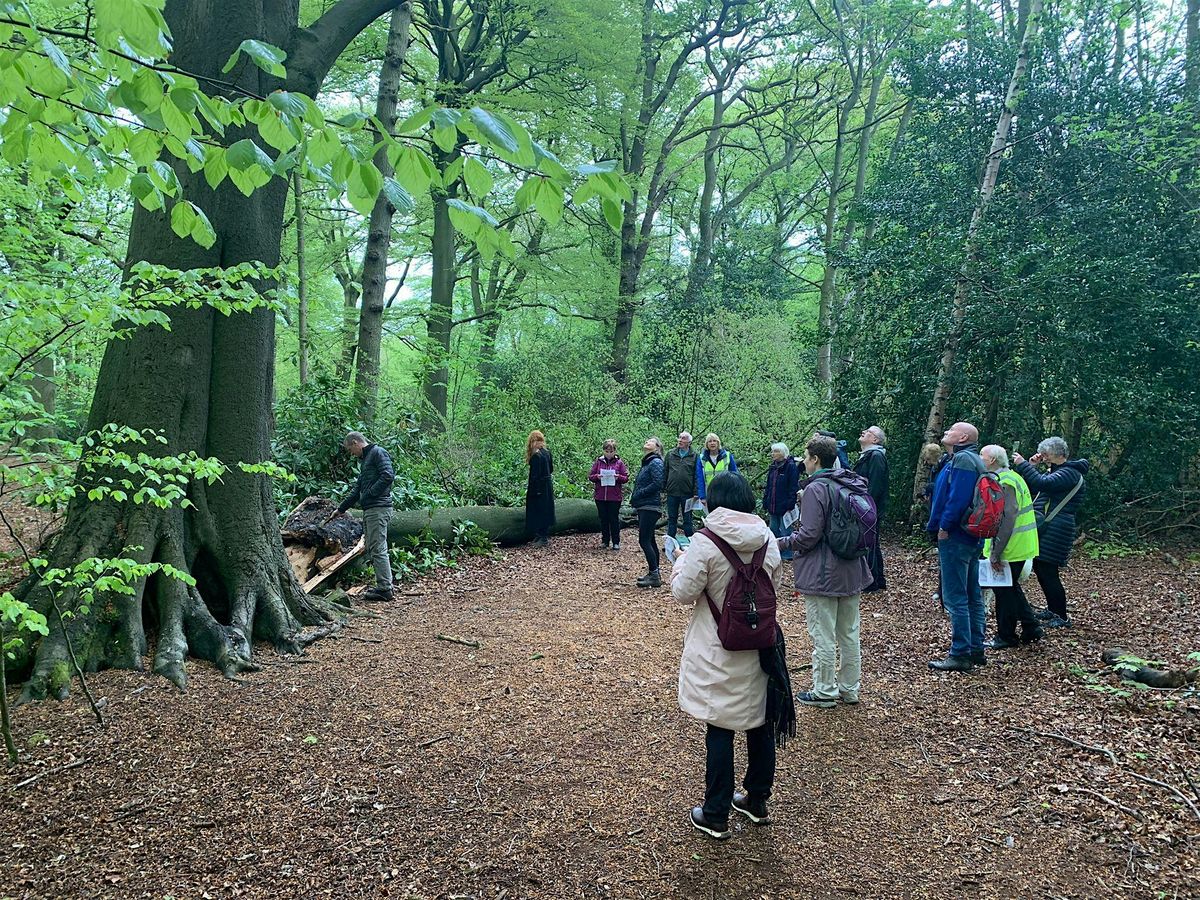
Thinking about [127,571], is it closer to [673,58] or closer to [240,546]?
[240,546]

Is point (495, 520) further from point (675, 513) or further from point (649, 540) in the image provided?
point (649, 540)

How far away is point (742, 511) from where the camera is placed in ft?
11.7

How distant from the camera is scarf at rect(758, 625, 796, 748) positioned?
11.3 feet

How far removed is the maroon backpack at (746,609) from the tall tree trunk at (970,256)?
8.43 metres

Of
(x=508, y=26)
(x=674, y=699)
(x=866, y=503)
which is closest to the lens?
(x=866, y=503)

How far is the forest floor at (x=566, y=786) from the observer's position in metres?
3.20

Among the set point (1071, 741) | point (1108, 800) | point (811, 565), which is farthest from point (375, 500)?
point (1108, 800)

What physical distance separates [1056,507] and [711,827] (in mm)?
5028

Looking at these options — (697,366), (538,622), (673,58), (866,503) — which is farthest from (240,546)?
(673,58)

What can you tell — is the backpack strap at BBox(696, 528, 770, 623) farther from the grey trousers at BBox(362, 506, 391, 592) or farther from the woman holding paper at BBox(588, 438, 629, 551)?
the woman holding paper at BBox(588, 438, 629, 551)

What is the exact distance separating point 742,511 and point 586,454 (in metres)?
11.8

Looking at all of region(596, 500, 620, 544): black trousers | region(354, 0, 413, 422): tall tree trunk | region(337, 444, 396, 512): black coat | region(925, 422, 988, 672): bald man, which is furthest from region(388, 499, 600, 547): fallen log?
region(925, 422, 988, 672): bald man

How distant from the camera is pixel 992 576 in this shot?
5973mm

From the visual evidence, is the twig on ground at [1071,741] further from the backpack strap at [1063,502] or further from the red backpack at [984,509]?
the backpack strap at [1063,502]
